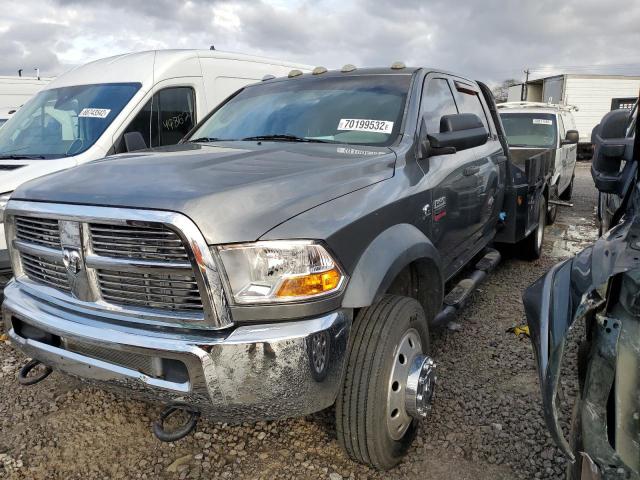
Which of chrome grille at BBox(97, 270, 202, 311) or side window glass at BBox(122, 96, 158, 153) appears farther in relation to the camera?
side window glass at BBox(122, 96, 158, 153)

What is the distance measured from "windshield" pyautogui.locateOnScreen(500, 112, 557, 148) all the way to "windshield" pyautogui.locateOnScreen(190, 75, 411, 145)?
232 inches

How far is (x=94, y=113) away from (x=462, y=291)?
12.9 feet

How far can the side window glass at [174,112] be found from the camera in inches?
222

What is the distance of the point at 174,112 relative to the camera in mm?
5824

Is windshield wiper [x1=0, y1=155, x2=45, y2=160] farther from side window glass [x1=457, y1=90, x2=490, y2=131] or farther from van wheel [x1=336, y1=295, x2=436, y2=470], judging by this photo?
van wheel [x1=336, y1=295, x2=436, y2=470]

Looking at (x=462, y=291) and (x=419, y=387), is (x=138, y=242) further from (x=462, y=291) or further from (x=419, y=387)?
(x=462, y=291)

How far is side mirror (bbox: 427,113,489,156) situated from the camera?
2916 mm

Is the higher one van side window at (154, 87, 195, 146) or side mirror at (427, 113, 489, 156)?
van side window at (154, 87, 195, 146)

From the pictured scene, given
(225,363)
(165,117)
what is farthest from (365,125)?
(165,117)

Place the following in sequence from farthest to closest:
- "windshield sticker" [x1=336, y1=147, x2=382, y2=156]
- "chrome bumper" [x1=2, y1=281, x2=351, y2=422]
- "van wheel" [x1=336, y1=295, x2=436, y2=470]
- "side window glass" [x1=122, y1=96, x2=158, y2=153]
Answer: "side window glass" [x1=122, y1=96, x2=158, y2=153]
"windshield sticker" [x1=336, y1=147, x2=382, y2=156]
"van wheel" [x1=336, y1=295, x2=436, y2=470]
"chrome bumper" [x1=2, y1=281, x2=351, y2=422]

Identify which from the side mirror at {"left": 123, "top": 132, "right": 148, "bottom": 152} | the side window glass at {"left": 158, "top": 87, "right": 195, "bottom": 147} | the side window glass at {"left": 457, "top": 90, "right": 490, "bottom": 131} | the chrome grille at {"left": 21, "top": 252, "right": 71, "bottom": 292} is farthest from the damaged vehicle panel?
the side window glass at {"left": 158, "top": 87, "right": 195, "bottom": 147}

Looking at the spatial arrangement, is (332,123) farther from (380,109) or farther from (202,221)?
(202,221)

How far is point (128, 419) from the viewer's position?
2.94 m

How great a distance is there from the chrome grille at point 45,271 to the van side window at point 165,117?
8.91 feet
